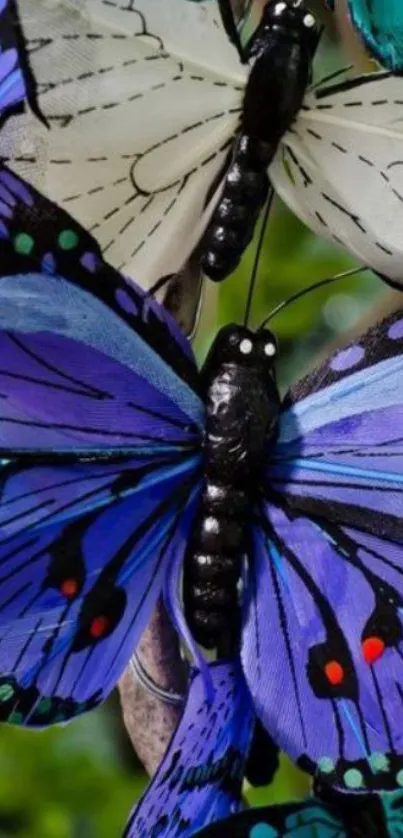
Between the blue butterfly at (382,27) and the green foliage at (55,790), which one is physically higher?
the blue butterfly at (382,27)

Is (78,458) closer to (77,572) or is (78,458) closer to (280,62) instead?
(77,572)

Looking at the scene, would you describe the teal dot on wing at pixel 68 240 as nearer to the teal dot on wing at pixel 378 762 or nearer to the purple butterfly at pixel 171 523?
the purple butterfly at pixel 171 523

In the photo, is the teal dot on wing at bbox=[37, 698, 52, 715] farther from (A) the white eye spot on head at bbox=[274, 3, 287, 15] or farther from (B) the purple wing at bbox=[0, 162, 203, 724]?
(A) the white eye spot on head at bbox=[274, 3, 287, 15]

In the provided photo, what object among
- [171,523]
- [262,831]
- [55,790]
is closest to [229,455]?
[171,523]

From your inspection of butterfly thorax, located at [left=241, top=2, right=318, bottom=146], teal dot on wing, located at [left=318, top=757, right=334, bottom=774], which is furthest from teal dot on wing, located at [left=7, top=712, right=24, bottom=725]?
butterfly thorax, located at [left=241, top=2, right=318, bottom=146]

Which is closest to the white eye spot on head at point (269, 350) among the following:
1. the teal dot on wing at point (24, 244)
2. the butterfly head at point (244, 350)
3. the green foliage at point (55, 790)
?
the butterfly head at point (244, 350)

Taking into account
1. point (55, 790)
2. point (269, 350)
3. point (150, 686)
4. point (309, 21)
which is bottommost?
point (55, 790)
